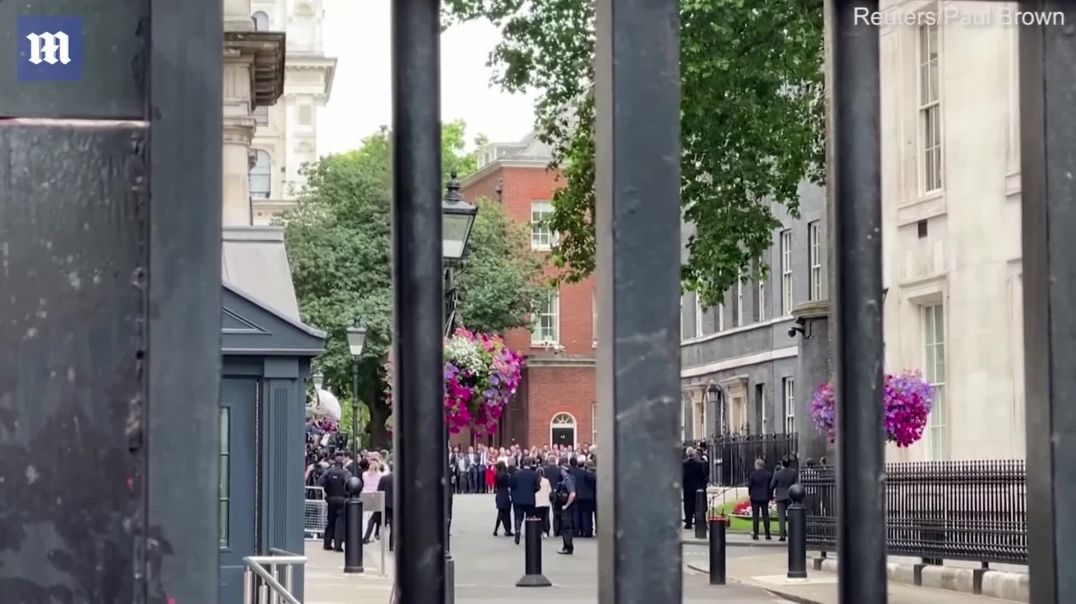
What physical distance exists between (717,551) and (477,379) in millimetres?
3548

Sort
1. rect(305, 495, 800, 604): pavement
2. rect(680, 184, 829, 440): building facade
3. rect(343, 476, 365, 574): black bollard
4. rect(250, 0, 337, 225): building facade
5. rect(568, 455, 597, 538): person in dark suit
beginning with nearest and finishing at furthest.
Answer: rect(305, 495, 800, 604): pavement
rect(343, 476, 365, 574): black bollard
rect(568, 455, 597, 538): person in dark suit
rect(680, 184, 829, 440): building facade
rect(250, 0, 337, 225): building facade

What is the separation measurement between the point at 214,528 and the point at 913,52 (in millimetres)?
20520

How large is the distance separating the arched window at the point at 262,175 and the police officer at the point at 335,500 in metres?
58.8

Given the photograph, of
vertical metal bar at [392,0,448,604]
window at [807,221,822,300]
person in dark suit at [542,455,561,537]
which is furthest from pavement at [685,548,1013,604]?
vertical metal bar at [392,0,448,604]

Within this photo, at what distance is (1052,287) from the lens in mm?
3986

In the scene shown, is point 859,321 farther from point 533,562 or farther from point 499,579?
point 499,579

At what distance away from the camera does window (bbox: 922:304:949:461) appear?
22.6 metres

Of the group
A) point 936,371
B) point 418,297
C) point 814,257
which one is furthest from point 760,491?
point 418,297

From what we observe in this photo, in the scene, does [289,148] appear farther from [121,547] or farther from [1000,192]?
[121,547]

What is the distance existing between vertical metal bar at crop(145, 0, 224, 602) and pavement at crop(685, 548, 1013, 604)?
15381 mm

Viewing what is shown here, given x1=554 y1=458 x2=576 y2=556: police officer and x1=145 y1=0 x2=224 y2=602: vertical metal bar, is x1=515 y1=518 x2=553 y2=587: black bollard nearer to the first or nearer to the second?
x1=554 y1=458 x2=576 y2=556: police officer

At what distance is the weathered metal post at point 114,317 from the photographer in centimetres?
348

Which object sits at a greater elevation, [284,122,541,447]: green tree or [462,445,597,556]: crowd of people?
[284,122,541,447]: green tree

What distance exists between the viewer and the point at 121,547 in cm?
351
